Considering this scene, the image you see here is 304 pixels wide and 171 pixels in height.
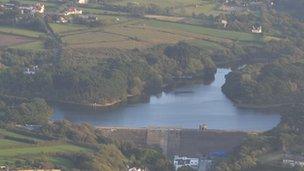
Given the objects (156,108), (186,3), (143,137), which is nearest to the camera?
(143,137)

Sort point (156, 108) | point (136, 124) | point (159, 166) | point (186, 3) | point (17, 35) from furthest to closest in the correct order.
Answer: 1. point (186, 3)
2. point (17, 35)
3. point (156, 108)
4. point (136, 124)
5. point (159, 166)

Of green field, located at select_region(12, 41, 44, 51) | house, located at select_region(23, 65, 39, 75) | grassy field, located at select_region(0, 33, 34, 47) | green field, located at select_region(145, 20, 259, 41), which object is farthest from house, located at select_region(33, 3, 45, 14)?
house, located at select_region(23, 65, 39, 75)

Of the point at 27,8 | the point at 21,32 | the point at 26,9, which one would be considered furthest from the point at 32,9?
the point at 21,32

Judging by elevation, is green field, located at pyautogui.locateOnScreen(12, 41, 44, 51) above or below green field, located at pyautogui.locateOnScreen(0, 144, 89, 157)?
below

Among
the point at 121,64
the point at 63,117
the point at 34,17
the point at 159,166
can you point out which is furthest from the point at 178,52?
the point at 159,166

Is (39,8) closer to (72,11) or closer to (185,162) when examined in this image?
(72,11)

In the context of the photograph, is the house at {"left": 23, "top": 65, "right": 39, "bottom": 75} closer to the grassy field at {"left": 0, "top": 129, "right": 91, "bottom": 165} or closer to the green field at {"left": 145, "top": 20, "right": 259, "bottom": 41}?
the green field at {"left": 145, "top": 20, "right": 259, "bottom": 41}

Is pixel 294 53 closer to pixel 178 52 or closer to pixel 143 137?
pixel 178 52
